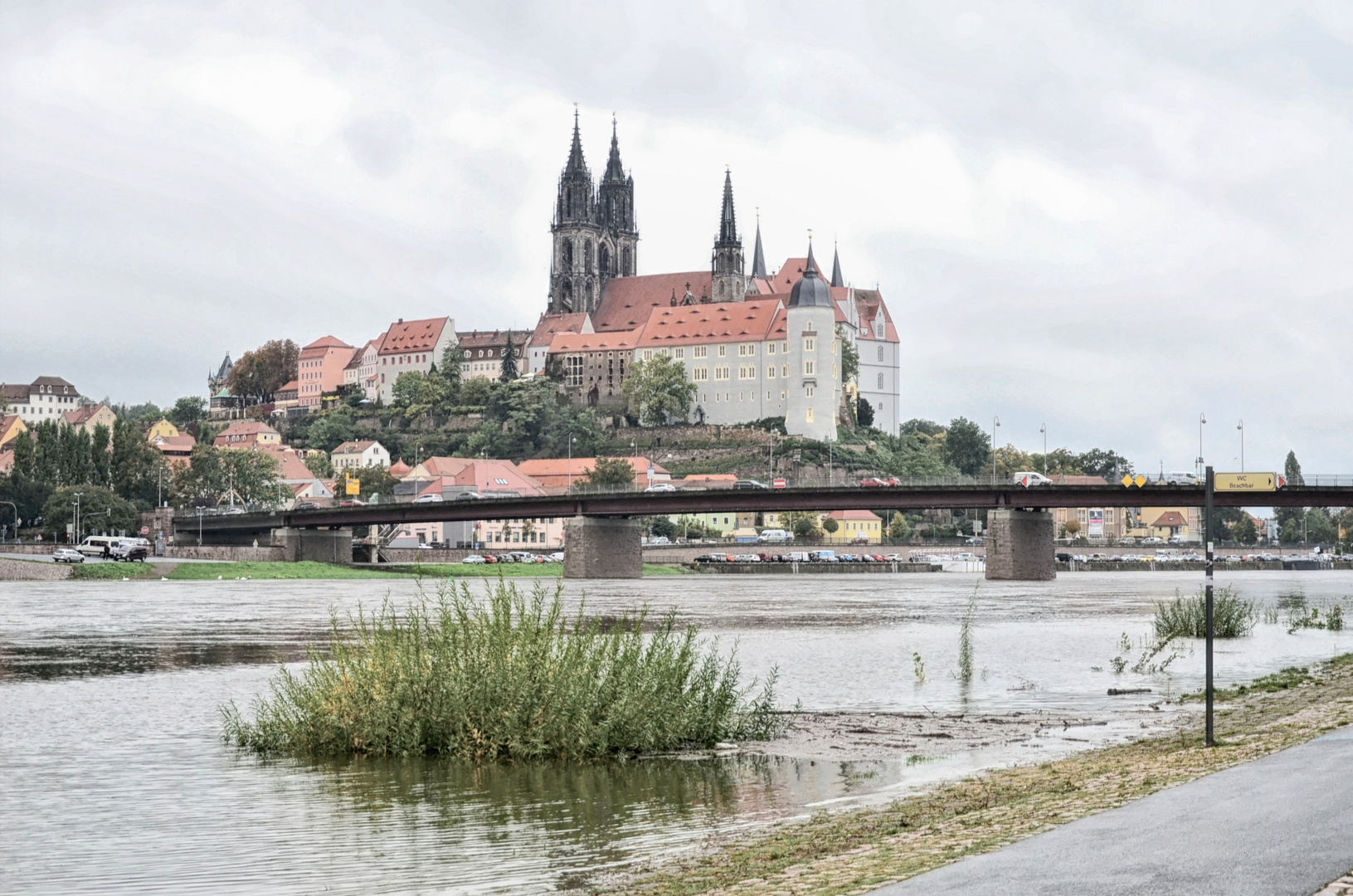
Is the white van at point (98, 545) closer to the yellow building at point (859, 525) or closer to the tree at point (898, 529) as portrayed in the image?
the yellow building at point (859, 525)

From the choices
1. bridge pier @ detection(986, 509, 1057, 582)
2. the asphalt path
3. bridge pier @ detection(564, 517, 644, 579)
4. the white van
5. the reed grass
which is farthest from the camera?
bridge pier @ detection(564, 517, 644, 579)

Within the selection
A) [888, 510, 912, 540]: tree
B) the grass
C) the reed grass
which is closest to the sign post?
the grass

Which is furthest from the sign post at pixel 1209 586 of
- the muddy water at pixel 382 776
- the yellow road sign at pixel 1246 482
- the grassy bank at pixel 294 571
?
the grassy bank at pixel 294 571

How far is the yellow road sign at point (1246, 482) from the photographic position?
15.0m

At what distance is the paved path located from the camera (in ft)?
27.5

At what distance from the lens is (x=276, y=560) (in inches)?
4368

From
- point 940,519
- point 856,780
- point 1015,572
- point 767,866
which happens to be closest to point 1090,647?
point 856,780

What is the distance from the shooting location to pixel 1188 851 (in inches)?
362

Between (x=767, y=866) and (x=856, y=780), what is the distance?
5379 mm

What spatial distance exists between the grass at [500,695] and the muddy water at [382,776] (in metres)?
0.43

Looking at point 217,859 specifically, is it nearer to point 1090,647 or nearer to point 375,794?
point 375,794

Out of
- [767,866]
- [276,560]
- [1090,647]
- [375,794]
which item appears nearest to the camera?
[767,866]

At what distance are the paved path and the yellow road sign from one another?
147 inches

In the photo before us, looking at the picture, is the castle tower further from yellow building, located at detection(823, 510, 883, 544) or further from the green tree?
the green tree
